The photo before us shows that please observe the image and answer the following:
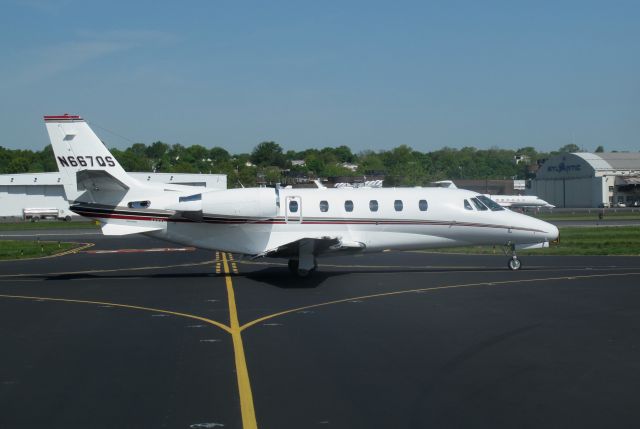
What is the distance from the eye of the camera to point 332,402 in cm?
955

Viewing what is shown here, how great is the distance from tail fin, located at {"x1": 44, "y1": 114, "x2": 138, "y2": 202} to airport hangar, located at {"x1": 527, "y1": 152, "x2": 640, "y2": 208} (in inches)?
3458

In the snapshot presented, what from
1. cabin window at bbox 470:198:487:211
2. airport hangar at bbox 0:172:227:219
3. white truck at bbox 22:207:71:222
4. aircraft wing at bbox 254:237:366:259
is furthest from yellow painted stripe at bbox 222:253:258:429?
airport hangar at bbox 0:172:227:219

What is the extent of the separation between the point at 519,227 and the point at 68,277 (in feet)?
52.1

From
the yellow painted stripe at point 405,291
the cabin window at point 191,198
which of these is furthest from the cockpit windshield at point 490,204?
the cabin window at point 191,198

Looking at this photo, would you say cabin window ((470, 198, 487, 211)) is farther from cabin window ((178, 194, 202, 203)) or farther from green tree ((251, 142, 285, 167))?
green tree ((251, 142, 285, 167))

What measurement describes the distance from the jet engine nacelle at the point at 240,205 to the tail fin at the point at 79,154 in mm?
2632

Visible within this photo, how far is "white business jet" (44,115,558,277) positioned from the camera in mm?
25109

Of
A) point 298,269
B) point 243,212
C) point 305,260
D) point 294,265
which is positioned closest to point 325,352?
point 305,260

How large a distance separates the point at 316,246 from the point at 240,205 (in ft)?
9.61

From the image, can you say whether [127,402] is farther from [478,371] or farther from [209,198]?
[209,198]

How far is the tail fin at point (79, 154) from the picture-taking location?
989 inches

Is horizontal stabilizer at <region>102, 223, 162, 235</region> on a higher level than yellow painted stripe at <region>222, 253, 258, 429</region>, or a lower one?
higher

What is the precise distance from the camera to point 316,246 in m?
24.2

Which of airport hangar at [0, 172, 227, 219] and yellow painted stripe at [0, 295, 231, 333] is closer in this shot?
yellow painted stripe at [0, 295, 231, 333]
